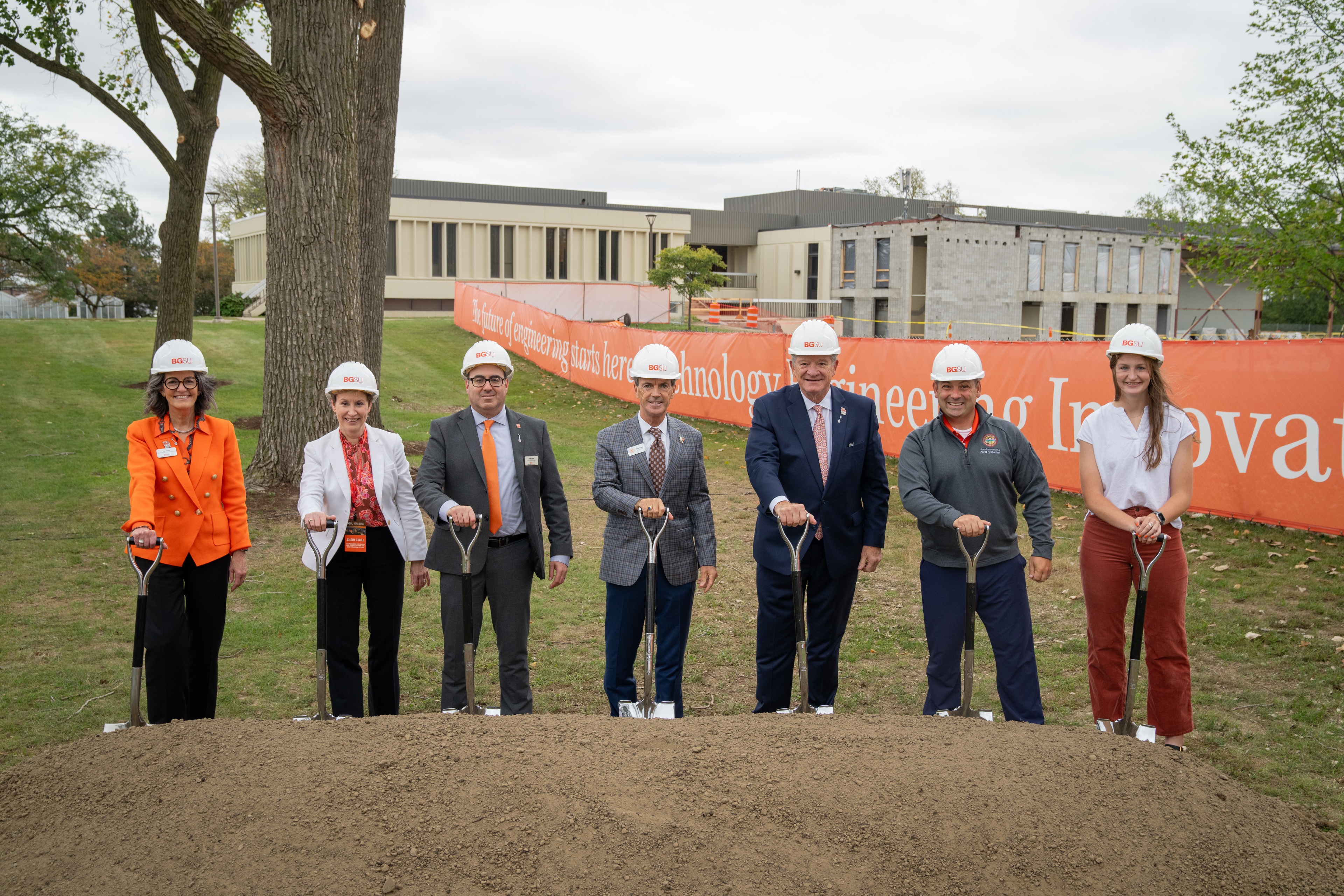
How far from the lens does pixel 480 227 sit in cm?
4812

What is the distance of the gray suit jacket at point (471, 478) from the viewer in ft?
16.0

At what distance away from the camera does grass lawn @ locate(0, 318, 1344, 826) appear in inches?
211

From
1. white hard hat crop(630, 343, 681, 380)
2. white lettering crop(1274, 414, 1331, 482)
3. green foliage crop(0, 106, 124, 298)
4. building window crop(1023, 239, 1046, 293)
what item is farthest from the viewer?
building window crop(1023, 239, 1046, 293)

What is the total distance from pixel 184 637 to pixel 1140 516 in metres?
4.55

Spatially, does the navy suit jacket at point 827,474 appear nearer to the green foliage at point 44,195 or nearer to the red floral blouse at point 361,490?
the red floral blouse at point 361,490

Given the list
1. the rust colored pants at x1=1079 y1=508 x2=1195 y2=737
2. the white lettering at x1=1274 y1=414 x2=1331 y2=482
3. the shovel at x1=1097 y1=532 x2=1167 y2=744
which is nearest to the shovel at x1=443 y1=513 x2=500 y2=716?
the shovel at x1=1097 y1=532 x2=1167 y2=744

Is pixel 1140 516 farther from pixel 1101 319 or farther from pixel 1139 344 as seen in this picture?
pixel 1101 319

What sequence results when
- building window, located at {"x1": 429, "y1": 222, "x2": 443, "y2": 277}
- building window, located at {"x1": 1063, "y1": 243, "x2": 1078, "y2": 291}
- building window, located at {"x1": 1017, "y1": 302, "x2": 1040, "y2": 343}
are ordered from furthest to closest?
1. building window, located at {"x1": 429, "y1": 222, "x2": 443, "y2": 277}
2. building window, located at {"x1": 1063, "y1": 243, "x2": 1078, "y2": 291}
3. building window, located at {"x1": 1017, "y1": 302, "x2": 1040, "y2": 343}

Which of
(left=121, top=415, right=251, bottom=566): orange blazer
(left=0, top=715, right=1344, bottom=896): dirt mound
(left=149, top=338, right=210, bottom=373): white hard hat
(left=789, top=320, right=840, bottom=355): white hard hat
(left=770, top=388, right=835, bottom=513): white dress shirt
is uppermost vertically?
(left=789, top=320, right=840, bottom=355): white hard hat

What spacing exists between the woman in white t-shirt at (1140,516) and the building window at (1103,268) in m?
46.0

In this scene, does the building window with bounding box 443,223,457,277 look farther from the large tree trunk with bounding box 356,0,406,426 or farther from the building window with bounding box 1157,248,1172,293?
the large tree trunk with bounding box 356,0,406,426

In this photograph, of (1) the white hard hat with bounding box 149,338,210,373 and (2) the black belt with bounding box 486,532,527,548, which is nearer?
(1) the white hard hat with bounding box 149,338,210,373

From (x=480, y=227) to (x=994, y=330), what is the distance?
24.9m

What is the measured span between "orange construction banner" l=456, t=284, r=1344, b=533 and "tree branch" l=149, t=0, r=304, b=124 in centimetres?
582
